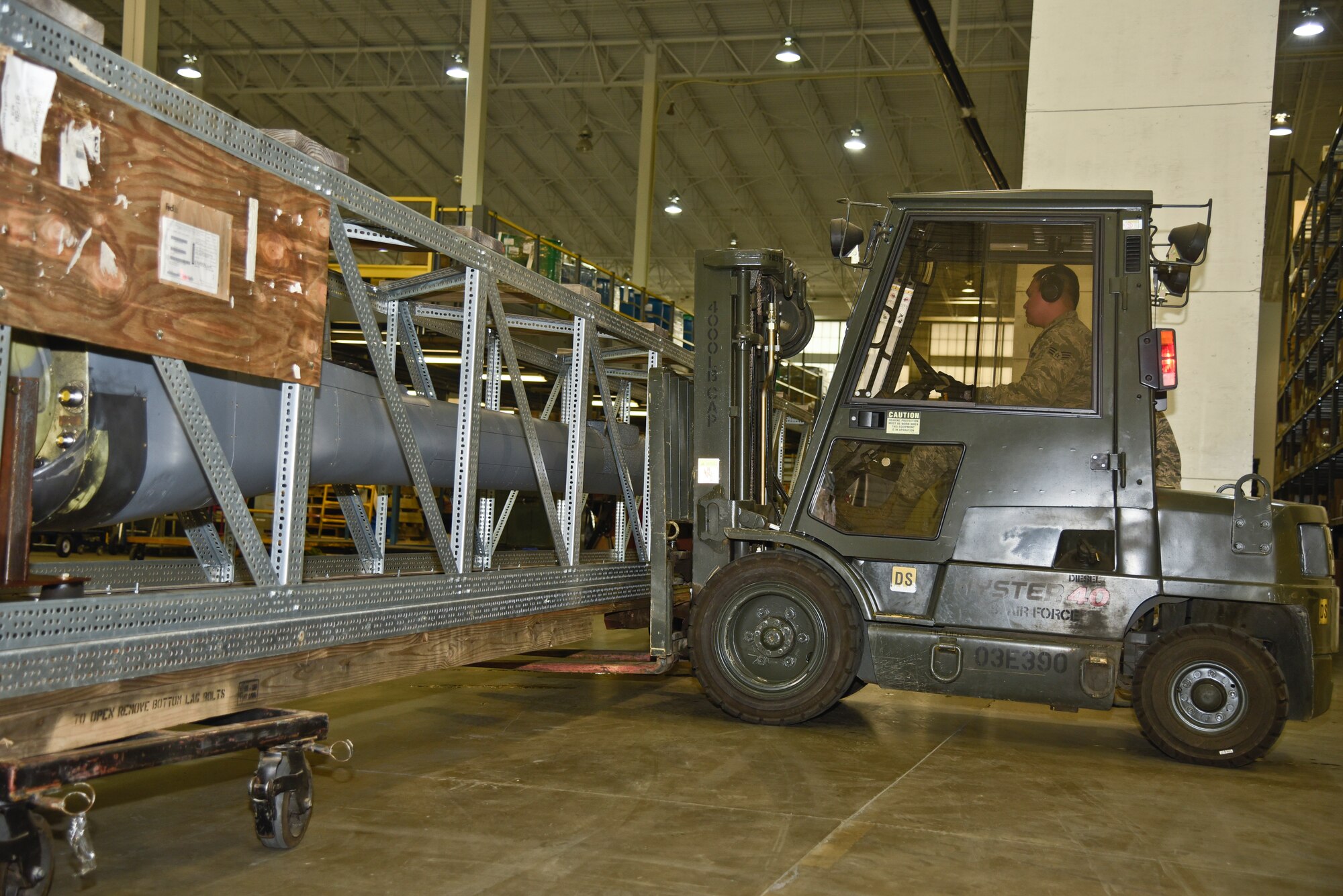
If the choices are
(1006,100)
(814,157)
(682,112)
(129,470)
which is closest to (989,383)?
(129,470)

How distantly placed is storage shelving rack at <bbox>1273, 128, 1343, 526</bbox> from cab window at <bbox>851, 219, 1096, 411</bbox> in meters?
9.95

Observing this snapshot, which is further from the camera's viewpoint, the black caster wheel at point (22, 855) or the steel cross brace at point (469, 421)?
the steel cross brace at point (469, 421)

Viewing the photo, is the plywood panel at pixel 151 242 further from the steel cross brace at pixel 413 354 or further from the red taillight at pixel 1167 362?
the red taillight at pixel 1167 362

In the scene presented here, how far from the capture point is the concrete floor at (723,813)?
3422mm

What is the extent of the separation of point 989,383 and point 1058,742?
2076 mm

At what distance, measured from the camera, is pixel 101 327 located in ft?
9.34

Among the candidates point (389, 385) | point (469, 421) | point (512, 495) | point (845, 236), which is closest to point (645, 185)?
point (512, 495)

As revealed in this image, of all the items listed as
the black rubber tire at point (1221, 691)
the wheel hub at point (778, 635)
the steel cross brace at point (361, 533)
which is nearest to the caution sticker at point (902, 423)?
the wheel hub at point (778, 635)

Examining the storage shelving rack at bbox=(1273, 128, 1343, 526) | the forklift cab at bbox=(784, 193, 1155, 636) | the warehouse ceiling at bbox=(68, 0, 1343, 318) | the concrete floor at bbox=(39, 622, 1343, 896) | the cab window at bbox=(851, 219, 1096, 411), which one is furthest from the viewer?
the warehouse ceiling at bbox=(68, 0, 1343, 318)

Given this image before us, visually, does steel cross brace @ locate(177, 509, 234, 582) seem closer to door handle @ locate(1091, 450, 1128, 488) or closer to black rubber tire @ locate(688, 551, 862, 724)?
black rubber tire @ locate(688, 551, 862, 724)

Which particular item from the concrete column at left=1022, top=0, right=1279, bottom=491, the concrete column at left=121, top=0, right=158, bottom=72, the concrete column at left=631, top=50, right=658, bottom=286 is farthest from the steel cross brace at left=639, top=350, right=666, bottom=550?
the concrete column at left=631, top=50, right=658, bottom=286

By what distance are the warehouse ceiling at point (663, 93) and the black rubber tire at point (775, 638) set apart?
1241 cm

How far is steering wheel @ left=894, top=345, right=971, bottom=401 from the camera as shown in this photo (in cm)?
567

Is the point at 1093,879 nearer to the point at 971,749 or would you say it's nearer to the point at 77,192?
the point at 971,749
